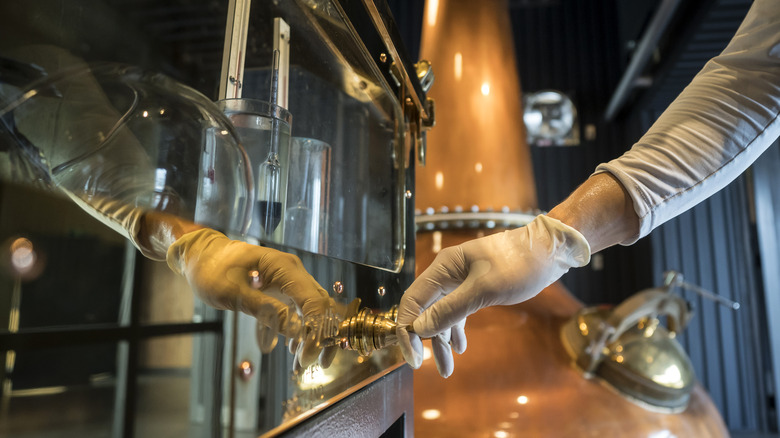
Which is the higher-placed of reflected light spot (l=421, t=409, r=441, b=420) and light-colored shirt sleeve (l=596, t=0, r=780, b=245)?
light-colored shirt sleeve (l=596, t=0, r=780, b=245)

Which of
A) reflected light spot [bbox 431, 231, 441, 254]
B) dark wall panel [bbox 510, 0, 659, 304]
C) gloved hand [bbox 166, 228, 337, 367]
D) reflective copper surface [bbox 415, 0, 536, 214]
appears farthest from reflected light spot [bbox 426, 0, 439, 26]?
dark wall panel [bbox 510, 0, 659, 304]

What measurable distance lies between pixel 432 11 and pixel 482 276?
3.21 feet

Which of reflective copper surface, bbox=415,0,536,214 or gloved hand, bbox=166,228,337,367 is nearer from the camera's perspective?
gloved hand, bbox=166,228,337,367

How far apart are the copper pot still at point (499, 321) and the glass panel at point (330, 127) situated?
54cm

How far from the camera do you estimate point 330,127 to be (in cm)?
41

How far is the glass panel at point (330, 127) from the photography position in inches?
13.2

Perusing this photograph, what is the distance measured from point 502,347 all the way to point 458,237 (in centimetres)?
23

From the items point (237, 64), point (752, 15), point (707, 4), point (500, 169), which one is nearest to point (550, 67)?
point (707, 4)

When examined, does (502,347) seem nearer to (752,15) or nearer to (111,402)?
(752,15)

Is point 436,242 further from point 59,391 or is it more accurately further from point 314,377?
point 59,391

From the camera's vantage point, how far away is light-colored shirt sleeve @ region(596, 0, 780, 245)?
0.43 metres

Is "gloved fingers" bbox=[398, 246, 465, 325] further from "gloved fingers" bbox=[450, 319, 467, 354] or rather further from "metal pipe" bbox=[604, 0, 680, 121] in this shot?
"metal pipe" bbox=[604, 0, 680, 121]

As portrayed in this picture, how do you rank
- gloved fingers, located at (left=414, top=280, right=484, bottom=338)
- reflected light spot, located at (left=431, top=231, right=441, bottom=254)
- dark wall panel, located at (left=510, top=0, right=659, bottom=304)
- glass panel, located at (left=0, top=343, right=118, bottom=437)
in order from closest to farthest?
glass panel, located at (left=0, top=343, right=118, bottom=437) < gloved fingers, located at (left=414, top=280, right=484, bottom=338) < reflected light spot, located at (left=431, top=231, right=441, bottom=254) < dark wall panel, located at (left=510, top=0, right=659, bottom=304)

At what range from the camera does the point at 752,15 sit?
0.46 metres
